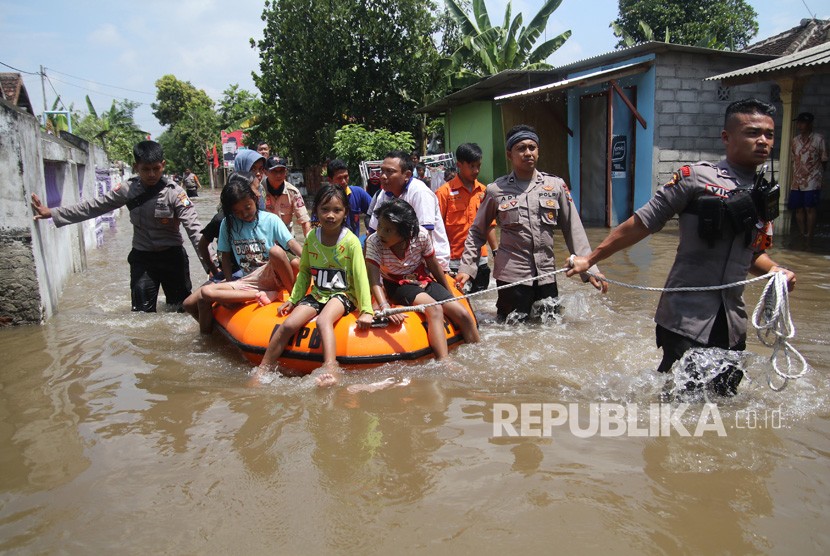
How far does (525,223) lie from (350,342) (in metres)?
1.68

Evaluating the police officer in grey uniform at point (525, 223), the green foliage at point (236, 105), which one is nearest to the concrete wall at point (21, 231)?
the police officer in grey uniform at point (525, 223)

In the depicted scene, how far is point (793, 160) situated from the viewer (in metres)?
9.73

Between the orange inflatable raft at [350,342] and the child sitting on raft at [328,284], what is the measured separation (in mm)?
65

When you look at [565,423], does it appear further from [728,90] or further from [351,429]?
[728,90]

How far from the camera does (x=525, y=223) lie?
16.6 feet

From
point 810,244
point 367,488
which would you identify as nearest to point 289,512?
point 367,488

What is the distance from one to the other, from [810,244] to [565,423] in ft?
24.4

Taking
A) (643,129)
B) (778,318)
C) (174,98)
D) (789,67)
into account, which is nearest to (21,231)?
(778,318)

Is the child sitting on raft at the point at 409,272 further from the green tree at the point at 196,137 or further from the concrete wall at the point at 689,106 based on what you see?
the green tree at the point at 196,137

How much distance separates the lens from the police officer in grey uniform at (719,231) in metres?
3.09

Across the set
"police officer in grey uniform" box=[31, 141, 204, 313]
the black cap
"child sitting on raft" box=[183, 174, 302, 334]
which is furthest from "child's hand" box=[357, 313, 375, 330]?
the black cap

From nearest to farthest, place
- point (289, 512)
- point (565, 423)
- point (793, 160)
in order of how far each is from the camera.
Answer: point (289, 512) < point (565, 423) < point (793, 160)

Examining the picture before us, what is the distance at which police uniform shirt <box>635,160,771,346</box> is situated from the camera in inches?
125

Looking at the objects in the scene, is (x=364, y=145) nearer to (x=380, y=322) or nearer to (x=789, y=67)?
(x=789, y=67)
